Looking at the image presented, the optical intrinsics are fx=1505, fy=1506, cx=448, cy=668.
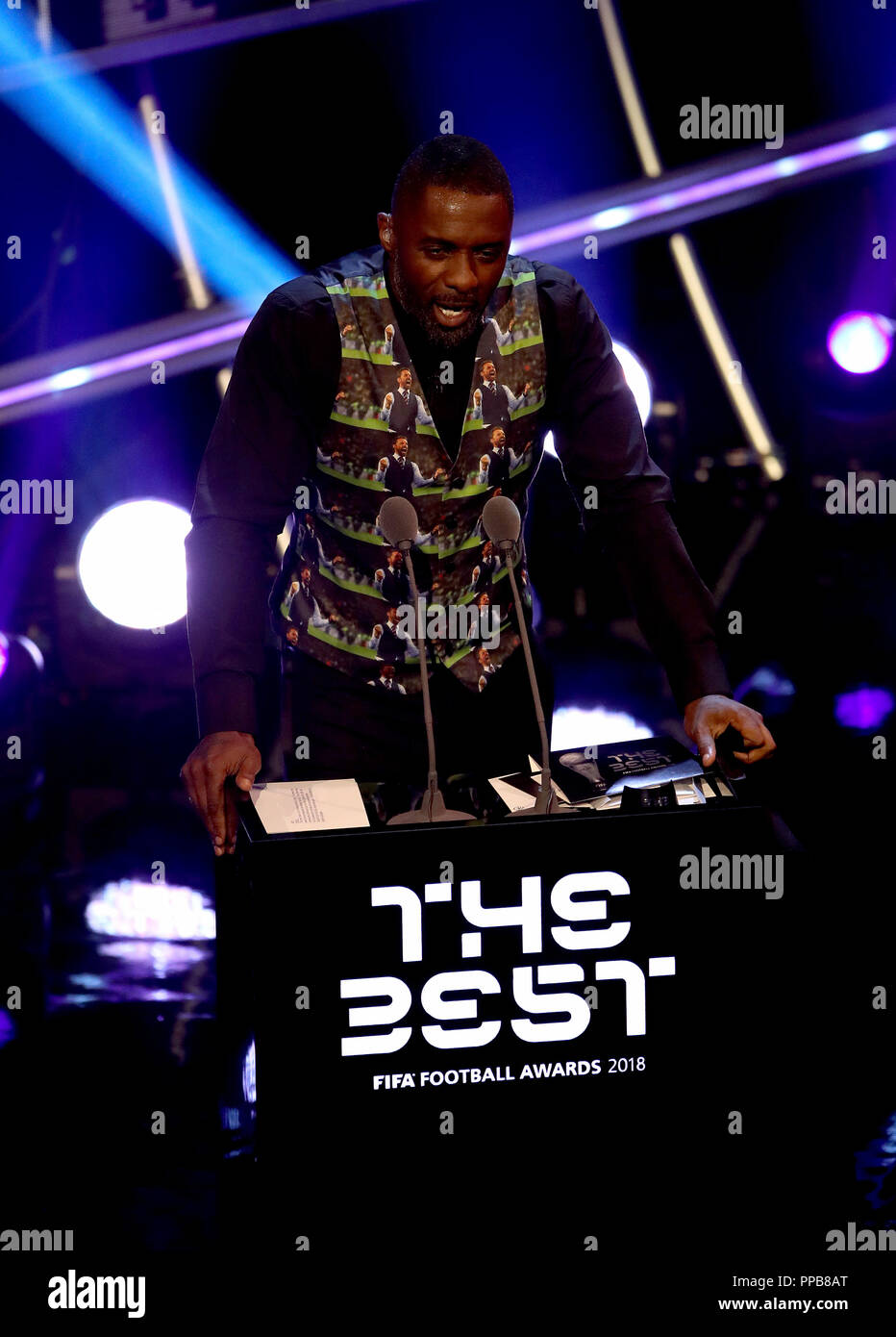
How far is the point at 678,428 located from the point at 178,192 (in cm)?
271

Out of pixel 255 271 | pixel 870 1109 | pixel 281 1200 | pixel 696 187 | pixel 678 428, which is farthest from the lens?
pixel 678 428

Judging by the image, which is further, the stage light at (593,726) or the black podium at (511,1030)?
the stage light at (593,726)

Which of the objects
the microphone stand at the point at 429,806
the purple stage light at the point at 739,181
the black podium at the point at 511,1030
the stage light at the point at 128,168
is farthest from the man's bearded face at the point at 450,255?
the purple stage light at the point at 739,181

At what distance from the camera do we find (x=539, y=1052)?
1835 millimetres

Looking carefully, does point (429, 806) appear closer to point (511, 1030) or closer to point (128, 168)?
point (511, 1030)

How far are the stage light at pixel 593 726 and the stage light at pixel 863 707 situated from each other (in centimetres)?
72

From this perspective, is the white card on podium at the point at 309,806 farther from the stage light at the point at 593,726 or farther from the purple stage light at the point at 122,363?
the purple stage light at the point at 122,363

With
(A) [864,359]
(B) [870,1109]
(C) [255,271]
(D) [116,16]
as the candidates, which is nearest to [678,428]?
(A) [864,359]

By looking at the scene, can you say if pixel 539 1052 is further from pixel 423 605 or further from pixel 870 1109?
pixel 870 1109

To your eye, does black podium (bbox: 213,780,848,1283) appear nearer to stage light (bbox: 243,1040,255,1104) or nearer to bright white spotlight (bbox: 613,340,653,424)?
stage light (bbox: 243,1040,255,1104)

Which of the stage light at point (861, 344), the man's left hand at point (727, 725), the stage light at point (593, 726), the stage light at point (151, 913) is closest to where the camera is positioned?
the man's left hand at point (727, 725)

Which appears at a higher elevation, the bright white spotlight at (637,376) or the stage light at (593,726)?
the bright white spotlight at (637,376)

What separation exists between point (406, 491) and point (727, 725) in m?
0.61

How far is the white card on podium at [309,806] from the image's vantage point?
5.93 feet
